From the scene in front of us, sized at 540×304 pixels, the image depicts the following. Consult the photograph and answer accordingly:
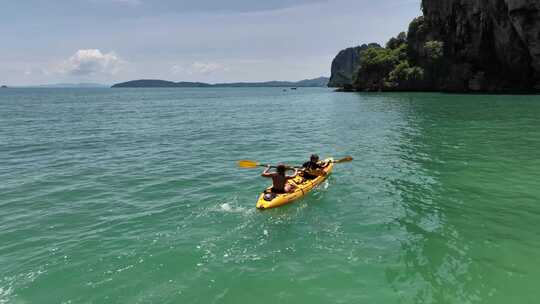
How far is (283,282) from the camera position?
10.1 metres

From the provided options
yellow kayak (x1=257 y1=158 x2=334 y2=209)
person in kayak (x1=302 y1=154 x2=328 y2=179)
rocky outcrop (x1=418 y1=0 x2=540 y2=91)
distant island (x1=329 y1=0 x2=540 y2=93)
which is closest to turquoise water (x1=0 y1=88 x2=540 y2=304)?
yellow kayak (x1=257 y1=158 x2=334 y2=209)

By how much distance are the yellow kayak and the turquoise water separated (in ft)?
1.18

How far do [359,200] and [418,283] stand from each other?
6.67m

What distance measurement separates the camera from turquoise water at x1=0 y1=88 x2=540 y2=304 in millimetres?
9961

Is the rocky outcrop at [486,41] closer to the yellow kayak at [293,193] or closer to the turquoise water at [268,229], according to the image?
the turquoise water at [268,229]

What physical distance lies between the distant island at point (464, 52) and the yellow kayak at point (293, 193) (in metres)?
70.1

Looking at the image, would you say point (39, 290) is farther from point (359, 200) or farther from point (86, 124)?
point (86, 124)

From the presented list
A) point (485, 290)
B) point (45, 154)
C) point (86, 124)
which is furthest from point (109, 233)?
point (86, 124)

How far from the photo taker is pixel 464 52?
93312 mm

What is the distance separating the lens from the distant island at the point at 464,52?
249ft

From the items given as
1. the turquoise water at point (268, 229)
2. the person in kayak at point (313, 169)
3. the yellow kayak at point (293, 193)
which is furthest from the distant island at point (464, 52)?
the yellow kayak at point (293, 193)

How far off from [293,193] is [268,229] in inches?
120

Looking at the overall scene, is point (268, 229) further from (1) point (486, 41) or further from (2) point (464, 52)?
(2) point (464, 52)

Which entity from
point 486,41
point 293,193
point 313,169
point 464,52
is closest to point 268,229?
point 293,193
